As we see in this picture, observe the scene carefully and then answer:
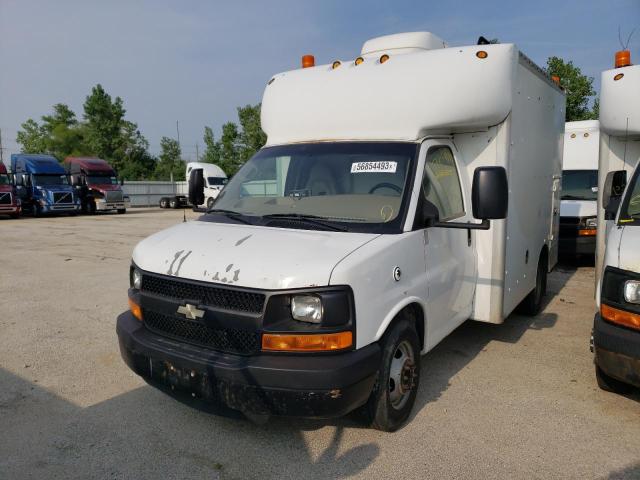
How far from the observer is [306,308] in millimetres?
2969

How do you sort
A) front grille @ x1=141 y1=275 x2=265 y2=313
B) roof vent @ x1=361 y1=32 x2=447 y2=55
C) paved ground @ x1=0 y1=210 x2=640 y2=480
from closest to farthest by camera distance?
front grille @ x1=141 y1=275 x2=265 y2=313 < paved ground @ x1=0 y1=210 x2=640 y2=480 < roof vent @ x1=361 y1=32 x2=447 y2=55

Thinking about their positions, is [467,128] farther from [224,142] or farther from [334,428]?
[224,142]

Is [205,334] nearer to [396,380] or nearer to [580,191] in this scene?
[396,380]

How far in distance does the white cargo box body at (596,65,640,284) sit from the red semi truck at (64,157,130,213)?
28.5m

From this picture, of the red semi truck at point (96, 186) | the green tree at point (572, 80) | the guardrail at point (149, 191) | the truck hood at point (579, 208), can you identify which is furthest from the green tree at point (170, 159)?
the truck hood at point (579, 208)

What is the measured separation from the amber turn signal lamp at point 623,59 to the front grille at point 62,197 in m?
28.3

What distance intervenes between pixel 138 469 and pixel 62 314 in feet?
14.0

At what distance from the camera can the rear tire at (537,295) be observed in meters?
6.56

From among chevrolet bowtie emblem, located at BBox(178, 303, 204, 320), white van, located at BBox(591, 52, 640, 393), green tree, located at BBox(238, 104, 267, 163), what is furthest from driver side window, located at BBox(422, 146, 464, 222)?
green tree, located at BBox(238, 104, 267, 163)

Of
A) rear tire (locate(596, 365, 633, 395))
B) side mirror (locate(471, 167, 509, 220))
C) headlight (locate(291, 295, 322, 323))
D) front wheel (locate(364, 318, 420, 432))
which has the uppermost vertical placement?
side mirror (locate(471, 167, 509, 220))

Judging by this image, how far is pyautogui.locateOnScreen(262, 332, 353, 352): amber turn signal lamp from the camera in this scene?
2.96 meters

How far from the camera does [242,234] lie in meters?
3.56

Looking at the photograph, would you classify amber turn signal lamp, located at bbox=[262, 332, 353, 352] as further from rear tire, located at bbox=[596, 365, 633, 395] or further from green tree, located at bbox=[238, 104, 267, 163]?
green tree, located at bbox=[238, 104, 267, 163]

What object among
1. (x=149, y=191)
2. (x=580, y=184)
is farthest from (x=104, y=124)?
(x=580, y=184)
